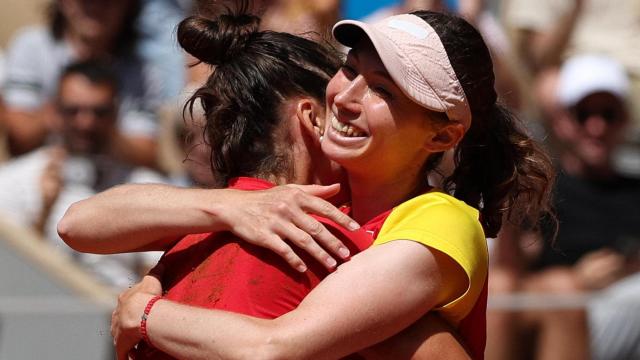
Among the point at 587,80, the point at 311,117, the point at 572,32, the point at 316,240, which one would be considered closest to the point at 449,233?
the point at 316,240

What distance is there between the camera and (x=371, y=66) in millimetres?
2150

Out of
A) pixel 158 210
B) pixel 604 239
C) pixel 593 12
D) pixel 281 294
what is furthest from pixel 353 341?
pixel 593 12

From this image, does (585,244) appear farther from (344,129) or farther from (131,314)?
(131,314)

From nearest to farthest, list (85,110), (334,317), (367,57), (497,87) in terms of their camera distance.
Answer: (334,317)
(367,57)
(497,87)
(85,110)

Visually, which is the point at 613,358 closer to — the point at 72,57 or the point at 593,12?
the point at 593,12

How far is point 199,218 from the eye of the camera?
6.92 ft

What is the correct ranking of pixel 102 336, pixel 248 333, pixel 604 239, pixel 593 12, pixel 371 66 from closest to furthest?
1. pixel 248 333
2. pixel 371 66
3. pixel 102 336
4. pixel 604 239
5. pixel 593 12

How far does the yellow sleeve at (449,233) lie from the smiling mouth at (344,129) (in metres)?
0.16

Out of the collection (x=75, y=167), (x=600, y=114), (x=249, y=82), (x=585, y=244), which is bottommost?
(x=585, y=244)

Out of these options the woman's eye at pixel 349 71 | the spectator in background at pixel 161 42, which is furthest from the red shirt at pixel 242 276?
the spectator in background at pixel 161 42

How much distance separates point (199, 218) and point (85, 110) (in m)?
3.46

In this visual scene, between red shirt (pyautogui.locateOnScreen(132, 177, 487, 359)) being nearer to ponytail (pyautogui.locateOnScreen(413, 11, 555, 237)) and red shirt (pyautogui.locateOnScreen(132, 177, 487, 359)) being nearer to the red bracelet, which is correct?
the red bracelet

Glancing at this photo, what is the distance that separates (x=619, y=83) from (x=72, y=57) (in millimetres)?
2562

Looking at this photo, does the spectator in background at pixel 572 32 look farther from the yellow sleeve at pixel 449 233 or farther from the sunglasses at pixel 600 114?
the yellow sleeve at pixel 449 233
